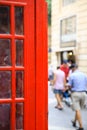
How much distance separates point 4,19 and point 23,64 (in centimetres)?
49

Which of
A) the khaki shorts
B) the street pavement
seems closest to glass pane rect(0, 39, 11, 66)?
the khaki shorts

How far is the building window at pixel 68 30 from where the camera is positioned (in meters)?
24.1

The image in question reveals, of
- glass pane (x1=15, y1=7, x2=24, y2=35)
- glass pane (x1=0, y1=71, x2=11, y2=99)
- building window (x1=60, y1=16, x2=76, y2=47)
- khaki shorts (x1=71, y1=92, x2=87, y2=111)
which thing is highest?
building window (x1=60, y1=16, x2=76, y2=47)

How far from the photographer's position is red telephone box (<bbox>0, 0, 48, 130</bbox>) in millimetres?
4016

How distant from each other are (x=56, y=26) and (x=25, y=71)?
23.3 metres

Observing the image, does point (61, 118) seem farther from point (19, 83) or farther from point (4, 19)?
point (4, 19)

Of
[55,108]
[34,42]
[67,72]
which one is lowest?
[55,108]

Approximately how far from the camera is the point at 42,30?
4199 millimetres

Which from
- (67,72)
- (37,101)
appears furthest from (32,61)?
(67,72)

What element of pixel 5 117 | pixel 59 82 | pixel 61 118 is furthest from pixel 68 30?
pixel 5 117

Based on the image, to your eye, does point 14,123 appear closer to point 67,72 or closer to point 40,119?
point 40,119

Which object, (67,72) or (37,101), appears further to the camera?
(67,72)

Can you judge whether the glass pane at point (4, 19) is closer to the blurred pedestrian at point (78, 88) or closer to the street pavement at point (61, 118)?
the blurred pedestrian at point (78, 88)

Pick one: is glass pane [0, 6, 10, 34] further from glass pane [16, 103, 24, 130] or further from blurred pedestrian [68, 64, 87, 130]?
blurred pedestrian [68, 64, 87, 130]
